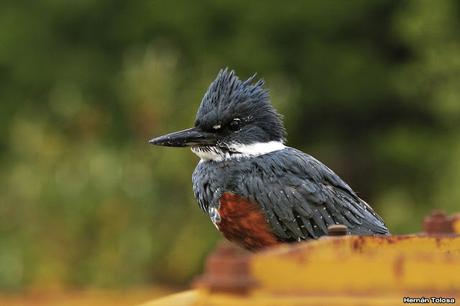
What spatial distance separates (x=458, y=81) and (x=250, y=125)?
9.68 m

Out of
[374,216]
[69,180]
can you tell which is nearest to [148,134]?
[69,180]

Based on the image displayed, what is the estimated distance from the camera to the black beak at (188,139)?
4.70 meters

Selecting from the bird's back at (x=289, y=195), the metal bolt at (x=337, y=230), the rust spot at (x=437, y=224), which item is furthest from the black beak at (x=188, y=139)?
the metal bolt at (x=337, y=230)

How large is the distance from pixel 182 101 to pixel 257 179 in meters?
6.21

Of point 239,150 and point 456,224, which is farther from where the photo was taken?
point 239,150

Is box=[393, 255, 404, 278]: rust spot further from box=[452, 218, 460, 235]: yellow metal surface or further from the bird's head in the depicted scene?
the bird's head

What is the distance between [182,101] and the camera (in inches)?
420

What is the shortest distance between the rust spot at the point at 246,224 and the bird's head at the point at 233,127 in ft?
1.32

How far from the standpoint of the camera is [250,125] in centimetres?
475

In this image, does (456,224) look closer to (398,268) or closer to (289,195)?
(398,268)

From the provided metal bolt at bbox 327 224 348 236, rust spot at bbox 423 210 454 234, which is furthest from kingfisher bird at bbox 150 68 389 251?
metal bolt at bbox 327 224 348 236

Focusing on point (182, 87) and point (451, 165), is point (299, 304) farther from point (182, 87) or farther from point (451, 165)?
point (451, 165)

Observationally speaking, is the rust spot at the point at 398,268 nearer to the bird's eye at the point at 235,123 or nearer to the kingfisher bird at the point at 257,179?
the kingfisher bird at the point at 257,179

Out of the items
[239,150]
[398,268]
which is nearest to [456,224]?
[398,268]
